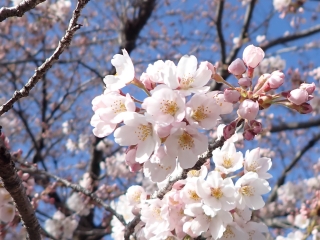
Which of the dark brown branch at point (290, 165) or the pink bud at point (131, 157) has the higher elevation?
the pink bud at point (131, 157)

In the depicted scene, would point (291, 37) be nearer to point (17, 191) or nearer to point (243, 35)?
point (243, 35)

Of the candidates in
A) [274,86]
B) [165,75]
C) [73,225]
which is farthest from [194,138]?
[73,225]

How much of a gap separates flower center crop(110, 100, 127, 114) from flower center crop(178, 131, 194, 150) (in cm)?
23

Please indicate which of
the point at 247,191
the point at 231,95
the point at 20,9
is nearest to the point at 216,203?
the point at 247,191

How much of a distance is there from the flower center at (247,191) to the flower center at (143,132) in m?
0.45

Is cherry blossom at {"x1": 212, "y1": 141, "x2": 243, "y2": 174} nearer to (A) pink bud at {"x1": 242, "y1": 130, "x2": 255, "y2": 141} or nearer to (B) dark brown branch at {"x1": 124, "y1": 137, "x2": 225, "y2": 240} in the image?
(B) dark brown branch at {"x1": 124, "y1": 137, "x2": 225, "y2": 240}

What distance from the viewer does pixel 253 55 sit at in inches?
54.4

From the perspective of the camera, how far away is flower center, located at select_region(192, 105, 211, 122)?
1.20 metres

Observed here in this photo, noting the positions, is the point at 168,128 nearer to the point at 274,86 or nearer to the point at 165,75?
the point at 165,75

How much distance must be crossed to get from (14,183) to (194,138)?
2.37 ft

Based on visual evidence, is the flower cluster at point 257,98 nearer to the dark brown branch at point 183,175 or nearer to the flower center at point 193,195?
the dark brown branch at point 183,175

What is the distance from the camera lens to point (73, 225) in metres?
4.25

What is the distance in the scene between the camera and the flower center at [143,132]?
1.25 metres

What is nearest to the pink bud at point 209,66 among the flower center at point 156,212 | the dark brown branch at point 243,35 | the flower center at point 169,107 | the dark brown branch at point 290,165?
the flower center at point 169,107
